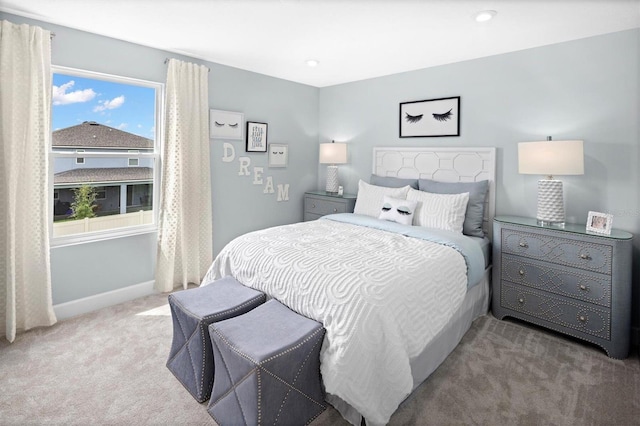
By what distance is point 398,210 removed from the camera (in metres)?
3.31

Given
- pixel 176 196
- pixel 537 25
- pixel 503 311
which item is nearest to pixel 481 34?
pixel 537 25

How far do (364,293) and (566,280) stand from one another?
1.85 metres

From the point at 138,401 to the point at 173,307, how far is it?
1.74ft

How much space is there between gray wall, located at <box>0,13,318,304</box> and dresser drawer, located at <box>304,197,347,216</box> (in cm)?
20

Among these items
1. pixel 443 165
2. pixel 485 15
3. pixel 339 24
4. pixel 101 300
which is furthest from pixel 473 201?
pixel 101 300

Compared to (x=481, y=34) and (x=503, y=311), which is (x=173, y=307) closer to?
(x=503, y=311)

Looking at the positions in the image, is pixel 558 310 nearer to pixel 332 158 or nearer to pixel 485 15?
pixel 485 15

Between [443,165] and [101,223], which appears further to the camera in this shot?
[443,165]

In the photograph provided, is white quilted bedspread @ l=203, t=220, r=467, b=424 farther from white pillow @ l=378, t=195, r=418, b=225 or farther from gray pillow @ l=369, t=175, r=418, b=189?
gray pillow @ l=369, t=175, r=418, b=189

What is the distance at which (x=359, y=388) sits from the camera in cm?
168

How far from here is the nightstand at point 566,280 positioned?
244cm

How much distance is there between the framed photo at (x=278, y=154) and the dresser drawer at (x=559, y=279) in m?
2.81

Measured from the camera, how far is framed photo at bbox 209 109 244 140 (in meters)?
3.81

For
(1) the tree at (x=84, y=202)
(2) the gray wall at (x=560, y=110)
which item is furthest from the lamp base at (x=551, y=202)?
(1) the tree at (x=84, y=202)
